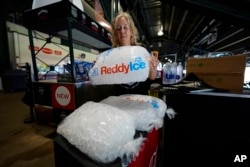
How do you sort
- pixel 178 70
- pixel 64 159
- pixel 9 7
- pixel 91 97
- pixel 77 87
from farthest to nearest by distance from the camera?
pixel 9 7, pixel 91 97, pixel 77 87, pixel 178 70, pixel 64 159

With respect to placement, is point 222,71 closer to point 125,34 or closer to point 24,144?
point 125,34

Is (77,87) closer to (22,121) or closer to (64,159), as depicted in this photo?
(22,121)

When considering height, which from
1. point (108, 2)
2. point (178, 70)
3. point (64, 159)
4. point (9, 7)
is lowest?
point (64, 159)

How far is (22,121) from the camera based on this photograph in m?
2.39

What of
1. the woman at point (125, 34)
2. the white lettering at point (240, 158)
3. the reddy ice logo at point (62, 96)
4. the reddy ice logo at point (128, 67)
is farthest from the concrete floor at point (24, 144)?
the white lettering at point (240, 158)

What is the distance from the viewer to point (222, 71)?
1082 millimetres

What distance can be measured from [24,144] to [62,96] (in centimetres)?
66

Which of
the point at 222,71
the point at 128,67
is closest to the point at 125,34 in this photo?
the point at 128,67

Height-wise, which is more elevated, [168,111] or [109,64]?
[109,64]

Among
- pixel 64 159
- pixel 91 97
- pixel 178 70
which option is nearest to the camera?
pixel 64 159

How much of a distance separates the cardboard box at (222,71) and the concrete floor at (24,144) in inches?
58.9

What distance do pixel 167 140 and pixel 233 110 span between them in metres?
0.36

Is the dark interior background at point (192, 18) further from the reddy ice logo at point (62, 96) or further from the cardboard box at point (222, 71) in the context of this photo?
the reddy ice logo at point (62, 96)

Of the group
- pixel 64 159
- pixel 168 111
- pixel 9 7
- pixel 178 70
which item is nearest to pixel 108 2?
pixel 178 70
